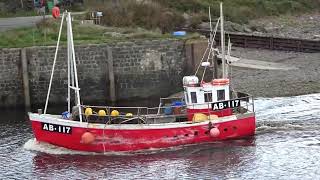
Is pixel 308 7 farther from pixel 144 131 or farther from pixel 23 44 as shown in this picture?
pixel 144 131

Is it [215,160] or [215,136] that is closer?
[215,160]

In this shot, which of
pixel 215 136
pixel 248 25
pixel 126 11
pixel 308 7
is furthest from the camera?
pixel 308 7

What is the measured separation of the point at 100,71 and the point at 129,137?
36.6ft

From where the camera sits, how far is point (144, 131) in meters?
26.3

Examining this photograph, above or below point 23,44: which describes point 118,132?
below

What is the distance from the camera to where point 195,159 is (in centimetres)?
2538

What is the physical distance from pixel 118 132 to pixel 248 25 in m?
40.6

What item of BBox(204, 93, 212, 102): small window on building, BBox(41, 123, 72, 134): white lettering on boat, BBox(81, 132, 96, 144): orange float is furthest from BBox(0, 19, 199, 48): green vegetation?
BBox(81, 132, 96, 144): orange float

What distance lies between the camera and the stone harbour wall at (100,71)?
119ft

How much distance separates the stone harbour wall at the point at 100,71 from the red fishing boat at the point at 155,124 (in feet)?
29.5

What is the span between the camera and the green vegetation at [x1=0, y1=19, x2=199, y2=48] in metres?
37.9

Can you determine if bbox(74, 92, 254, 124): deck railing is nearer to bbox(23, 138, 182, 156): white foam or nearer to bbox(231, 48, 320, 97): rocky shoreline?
bbox(23, 138, 182, 156): white foam

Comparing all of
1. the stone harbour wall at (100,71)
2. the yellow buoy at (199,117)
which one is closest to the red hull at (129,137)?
the yellow buoy at (199,117)

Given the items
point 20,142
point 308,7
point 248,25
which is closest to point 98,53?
point 20,142
